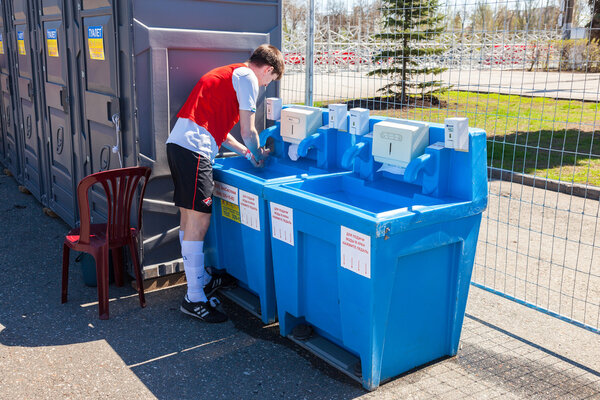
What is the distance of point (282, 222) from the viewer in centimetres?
333

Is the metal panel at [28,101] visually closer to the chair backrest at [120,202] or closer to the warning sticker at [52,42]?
the warning sticker at [52,42]

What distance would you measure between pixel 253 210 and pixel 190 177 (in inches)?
18.3

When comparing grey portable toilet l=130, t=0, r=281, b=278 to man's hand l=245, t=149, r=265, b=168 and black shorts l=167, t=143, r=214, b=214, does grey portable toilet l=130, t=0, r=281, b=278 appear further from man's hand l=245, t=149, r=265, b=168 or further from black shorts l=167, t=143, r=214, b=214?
man's hand l=245, t=149, r=265, b=168

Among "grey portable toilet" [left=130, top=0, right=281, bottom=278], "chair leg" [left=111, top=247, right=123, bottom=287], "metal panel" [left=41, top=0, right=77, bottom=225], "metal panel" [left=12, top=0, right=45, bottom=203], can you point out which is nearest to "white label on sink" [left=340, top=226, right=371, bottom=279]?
"grey portable toilet" [left=130, top=0, right=281, bottom=278]

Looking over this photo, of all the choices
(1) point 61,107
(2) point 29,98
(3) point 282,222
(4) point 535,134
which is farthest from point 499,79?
(4) point 535,134

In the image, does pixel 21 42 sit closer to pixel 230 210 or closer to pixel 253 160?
pixel 253 160

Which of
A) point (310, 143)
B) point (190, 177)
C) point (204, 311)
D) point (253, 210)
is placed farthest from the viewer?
point (310, 143)

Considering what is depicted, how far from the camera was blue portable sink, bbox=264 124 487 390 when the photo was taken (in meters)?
2.85

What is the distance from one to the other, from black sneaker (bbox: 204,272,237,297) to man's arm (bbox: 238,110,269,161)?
2.88 feet

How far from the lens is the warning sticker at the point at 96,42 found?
4.22 meters

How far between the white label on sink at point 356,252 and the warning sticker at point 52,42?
358 centimetres

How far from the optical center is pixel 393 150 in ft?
10.8

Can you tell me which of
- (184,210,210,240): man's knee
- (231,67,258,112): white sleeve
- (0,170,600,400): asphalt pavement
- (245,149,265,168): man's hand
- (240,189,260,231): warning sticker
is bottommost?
(0,170,600,400): asphalt pavement

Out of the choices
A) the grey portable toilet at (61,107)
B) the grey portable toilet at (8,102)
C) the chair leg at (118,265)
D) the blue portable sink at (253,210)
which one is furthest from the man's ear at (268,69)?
the grey portable toilet at (8,102)
